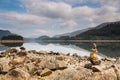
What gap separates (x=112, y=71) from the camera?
17.4 metres

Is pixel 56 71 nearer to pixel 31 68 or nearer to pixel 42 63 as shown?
pixel 42 63

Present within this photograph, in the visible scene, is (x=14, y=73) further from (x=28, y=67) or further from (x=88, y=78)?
(x=88, y=78)

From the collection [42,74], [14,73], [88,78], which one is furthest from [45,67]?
[88,78]

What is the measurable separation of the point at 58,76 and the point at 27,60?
4945mm

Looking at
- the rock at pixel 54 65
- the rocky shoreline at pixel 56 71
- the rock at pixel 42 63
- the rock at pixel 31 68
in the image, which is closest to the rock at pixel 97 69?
the rocky shoreline at pixel 56 71

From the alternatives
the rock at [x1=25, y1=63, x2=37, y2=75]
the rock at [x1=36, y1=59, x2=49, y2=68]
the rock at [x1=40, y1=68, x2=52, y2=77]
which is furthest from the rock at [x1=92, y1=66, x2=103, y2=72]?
the rock at [x1=25, y1=63, x2=37, y2=75]

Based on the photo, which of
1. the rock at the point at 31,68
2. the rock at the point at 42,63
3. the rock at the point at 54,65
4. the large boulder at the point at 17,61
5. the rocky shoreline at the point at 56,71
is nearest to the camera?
the rocky shoreline at the point at 56,71

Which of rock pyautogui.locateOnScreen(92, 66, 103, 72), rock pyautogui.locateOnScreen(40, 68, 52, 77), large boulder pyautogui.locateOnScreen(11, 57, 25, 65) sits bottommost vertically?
rock pyautogui.locateOnScreen(40, 68, 52, 77)

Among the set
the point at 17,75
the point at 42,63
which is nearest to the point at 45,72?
the point at 42,63

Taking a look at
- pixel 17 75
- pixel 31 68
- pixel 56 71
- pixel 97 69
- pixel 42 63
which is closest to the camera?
pixel 97 69

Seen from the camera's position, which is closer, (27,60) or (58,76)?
(58,76)

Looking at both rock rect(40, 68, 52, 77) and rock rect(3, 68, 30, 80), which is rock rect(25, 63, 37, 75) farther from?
Result: rock rect(3, 68, 30, 80)

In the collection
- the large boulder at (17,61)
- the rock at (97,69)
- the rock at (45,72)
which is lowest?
the rock at (45,72)

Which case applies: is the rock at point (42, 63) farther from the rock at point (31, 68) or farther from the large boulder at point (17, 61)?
the large boulder at point (17, 61)
